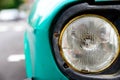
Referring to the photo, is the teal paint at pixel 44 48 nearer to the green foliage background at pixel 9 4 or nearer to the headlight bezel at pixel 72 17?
the headlight bezel at pixel 72 17

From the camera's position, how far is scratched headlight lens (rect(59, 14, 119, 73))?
56.1 inches

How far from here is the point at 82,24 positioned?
4.67 feet

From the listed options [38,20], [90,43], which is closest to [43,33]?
[38,20]

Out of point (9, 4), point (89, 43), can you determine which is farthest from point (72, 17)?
point (9, 4)

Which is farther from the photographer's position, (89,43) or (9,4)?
(9,4)

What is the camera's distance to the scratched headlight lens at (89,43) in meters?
1.42

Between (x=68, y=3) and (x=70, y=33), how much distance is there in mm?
108

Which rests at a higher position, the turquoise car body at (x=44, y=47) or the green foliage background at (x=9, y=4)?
the green foliage background at (x=9, y=4)

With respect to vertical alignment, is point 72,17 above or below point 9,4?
below

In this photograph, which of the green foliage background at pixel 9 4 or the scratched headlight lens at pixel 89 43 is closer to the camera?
the scratched headlight lens at pixel 89 43

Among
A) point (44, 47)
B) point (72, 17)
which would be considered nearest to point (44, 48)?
point (44, 47)

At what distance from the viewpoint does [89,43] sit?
57.3 inches

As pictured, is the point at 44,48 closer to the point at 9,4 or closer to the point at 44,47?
the point at 44,47

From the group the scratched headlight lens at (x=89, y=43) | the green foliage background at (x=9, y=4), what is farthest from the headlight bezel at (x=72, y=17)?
the green foliage background at (x=9, y=4)
